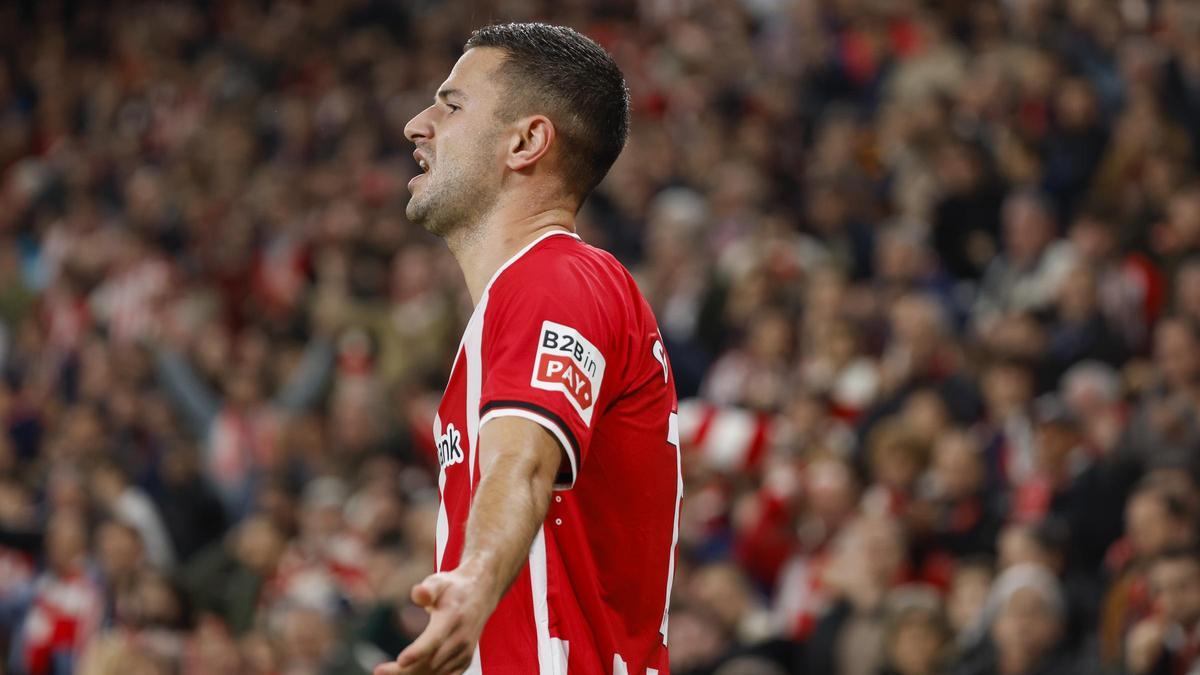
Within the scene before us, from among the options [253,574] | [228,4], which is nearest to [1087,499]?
[253,574]

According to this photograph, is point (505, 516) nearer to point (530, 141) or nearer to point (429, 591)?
point (429, 591)

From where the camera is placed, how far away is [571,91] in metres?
3.47

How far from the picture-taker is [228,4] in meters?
18.8

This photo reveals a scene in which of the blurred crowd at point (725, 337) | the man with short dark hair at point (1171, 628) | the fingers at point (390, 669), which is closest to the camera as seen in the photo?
the fingers at point (390, 669)

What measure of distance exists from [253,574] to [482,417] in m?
7.91

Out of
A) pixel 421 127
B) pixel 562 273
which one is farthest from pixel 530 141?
pixel 562 273

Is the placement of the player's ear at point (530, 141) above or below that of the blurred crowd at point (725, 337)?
above

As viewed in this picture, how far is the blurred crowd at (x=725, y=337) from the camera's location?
8477 mm

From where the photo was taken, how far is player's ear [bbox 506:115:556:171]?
345 cm

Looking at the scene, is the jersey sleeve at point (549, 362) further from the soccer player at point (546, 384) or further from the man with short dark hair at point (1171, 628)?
the man with short dark hair at point (1171, 628)

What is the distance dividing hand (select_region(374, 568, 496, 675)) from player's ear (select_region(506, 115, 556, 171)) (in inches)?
39.5

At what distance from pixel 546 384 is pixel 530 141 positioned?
2.04ft

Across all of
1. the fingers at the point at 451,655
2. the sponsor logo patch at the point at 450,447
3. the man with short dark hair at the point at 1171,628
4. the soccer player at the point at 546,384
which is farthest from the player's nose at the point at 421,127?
the man with short dark hair at the point at 1171,628

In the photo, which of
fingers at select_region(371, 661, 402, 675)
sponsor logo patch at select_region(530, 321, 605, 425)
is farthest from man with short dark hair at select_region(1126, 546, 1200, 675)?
fingers at select_region(371, 661, 402, 675)
